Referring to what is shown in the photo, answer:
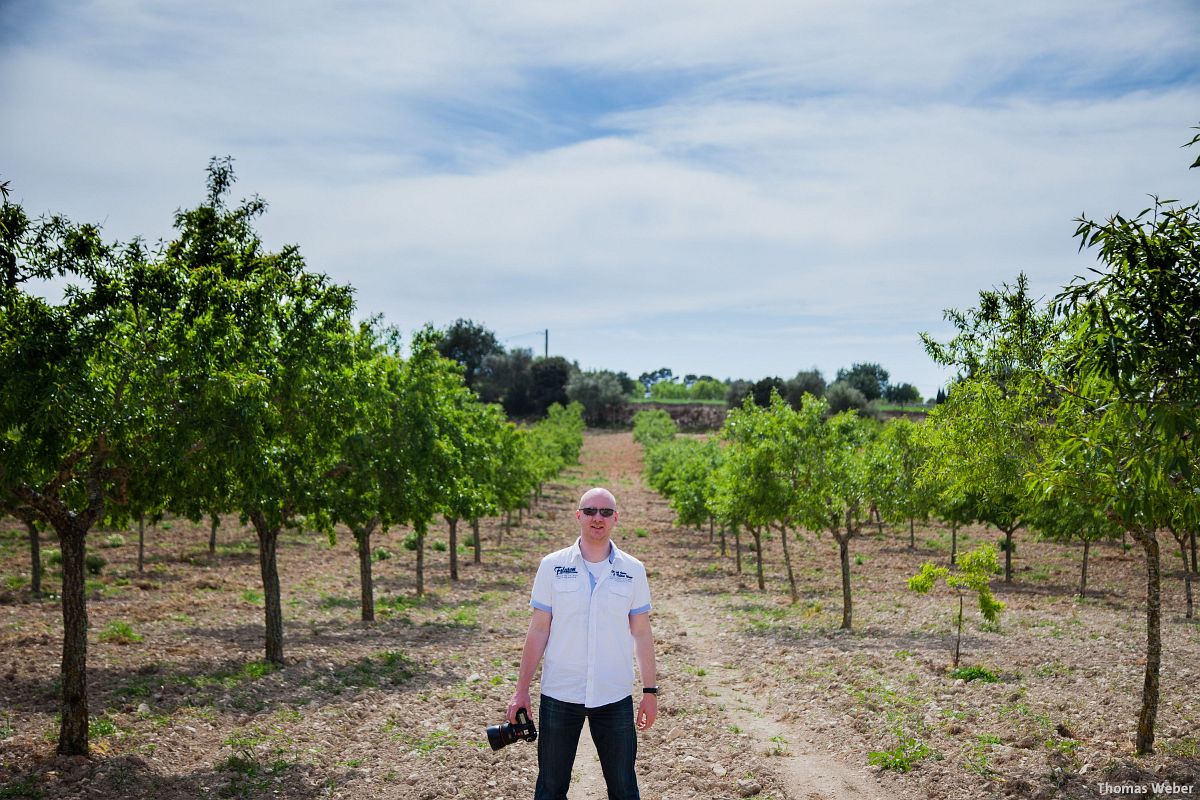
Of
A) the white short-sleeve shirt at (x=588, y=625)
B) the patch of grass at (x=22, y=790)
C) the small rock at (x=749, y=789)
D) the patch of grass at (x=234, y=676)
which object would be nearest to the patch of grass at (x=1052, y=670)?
the small rock at (x=749, y=789)

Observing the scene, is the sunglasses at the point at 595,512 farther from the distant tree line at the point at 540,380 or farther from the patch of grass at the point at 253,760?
the distant tree line at the point at 540,380

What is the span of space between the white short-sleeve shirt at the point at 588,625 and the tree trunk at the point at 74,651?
681 centimetres

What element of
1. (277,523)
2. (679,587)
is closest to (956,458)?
(277,523)

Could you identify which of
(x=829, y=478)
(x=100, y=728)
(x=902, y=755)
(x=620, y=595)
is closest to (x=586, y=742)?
(x=902, y=755)

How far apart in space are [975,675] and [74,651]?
14515 millimetres

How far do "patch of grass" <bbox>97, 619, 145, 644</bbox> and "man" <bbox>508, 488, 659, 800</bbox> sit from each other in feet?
49.5

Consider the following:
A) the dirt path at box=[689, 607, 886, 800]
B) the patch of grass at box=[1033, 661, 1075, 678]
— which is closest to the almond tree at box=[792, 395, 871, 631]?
the patch of grass at box=[1033, 661, 1075, 678]

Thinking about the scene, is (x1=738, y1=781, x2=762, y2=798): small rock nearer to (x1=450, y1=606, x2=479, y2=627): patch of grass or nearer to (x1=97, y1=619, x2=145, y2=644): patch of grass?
(x1=450, y1=606, x2=479, y2=627): patch of grass

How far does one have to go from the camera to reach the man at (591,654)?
6211 mm

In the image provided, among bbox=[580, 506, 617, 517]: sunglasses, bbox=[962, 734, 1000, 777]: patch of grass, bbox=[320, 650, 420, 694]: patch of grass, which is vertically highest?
bbox=[580, 506, 617, 517]: sunglasses

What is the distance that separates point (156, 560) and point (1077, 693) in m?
30.7

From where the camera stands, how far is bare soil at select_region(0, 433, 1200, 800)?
1020cm

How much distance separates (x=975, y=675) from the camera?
1531 centimetres

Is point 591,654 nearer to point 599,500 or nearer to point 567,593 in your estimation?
point 567,593
